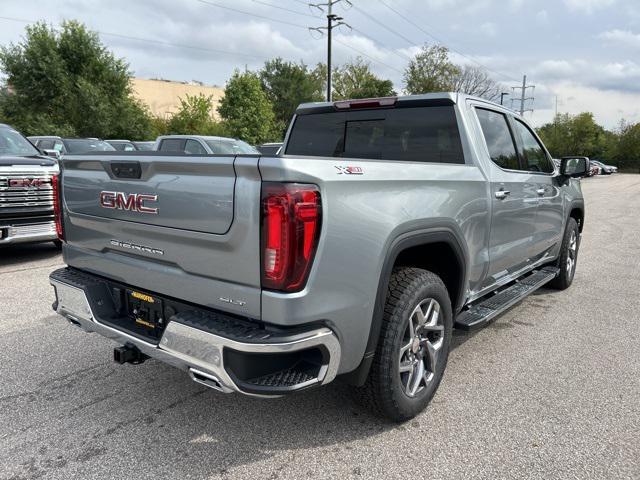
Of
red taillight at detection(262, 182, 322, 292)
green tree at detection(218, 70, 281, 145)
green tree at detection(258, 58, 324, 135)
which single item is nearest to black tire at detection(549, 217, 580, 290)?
red taillight at detection(262, 182, 322, 292)

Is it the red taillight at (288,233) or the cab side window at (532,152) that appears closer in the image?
the red taillight at (288,233)

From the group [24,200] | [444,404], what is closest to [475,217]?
[444,404]

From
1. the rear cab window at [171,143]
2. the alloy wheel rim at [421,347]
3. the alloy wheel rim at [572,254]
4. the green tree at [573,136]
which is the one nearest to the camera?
the alloy wheel rim at [421,347]

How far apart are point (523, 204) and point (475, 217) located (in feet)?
3.42

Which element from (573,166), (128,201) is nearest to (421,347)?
(128,201)

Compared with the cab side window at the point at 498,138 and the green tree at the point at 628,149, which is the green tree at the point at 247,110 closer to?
the cab side window at the point at 498,138

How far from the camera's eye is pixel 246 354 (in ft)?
6.94

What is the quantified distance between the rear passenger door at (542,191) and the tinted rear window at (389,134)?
3.64 feet

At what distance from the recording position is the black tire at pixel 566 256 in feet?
18.2

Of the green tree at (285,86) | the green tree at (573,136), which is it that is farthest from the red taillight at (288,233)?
the green tree at (573,136)

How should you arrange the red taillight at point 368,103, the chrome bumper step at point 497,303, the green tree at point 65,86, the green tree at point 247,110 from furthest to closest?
the green tree at point 247,110 < the green tree at point 65,86 < the red taillight at point 368,103 < the chrome bumper step at point 497,303

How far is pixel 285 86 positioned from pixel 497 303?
55432 millimetres

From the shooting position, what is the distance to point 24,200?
6.41m

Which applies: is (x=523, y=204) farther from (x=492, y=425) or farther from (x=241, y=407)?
(x=241, y=407)
